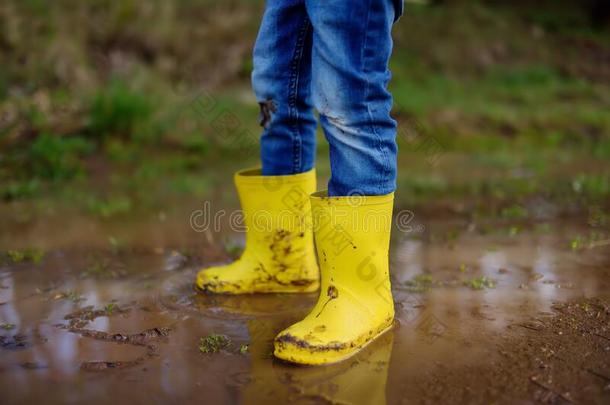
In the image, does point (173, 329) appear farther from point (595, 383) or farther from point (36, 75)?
point (36, 75)

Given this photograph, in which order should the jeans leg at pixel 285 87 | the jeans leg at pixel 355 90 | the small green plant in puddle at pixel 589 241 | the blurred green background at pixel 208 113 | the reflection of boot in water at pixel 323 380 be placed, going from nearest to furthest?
1. the reflection of boot in water at pixel 323 380
2. the jeans leg at pixel 355 90
3. the jeans leg at pixel 285 87
4. the small green plant in puddle at pixel 589 241
5. the blurred green background at pixel 208 113

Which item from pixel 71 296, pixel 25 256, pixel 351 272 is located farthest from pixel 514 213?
pixel 25 256

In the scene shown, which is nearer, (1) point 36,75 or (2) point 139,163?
(2) point 139,163

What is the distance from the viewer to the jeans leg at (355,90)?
4.72 ft

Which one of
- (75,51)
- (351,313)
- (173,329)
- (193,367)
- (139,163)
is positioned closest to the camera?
(193,367)

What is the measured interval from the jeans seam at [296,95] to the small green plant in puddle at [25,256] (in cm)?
108

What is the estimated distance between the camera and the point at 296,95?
1806 mm

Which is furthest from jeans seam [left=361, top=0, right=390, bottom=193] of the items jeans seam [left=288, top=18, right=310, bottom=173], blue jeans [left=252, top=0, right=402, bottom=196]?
jeans seam [left=288, top=18, right=310, bottom=173]

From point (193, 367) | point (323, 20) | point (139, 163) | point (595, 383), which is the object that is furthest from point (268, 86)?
point (139, 163)

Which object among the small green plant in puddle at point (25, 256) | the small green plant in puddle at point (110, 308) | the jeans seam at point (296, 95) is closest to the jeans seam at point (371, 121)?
the jeans seam at point (296, 95)

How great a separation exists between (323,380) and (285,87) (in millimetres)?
840

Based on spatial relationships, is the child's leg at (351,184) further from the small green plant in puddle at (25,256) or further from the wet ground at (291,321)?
the small green plant in puddle at (25,256)

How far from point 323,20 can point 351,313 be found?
71 cm

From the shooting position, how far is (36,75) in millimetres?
4406
